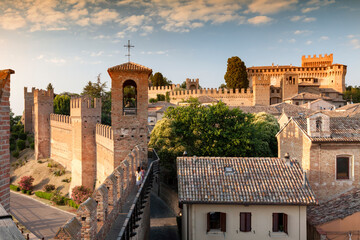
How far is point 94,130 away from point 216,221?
16.6 metres

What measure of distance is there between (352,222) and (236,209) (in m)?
5.19

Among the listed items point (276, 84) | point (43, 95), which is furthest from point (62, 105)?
point (276, 84)

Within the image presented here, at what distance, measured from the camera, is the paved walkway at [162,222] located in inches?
755

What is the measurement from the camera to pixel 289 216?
13.5m

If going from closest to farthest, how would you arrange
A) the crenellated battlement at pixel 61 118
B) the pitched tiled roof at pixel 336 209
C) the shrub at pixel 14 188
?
the pitched tiled roof at pixel 336 209, the crenellated battlement at pixel 61 118, the shrub at pixel 14 188

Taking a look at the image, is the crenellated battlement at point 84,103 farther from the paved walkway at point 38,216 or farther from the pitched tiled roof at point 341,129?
the pitched tiled roof at point 341,129

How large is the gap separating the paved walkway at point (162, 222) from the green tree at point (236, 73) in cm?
3676

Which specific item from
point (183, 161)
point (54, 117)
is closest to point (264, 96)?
point (54, 117)

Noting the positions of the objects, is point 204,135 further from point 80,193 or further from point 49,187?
point 49,187

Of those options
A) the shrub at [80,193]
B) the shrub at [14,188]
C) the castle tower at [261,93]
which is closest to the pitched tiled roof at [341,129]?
the shrub at [80,193]

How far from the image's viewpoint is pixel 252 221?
13625 mm

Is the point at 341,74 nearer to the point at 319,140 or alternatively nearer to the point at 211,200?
Answer: the point at 319,140

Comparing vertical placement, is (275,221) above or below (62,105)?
below

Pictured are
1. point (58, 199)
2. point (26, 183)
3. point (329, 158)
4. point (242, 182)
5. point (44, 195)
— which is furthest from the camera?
point (26, 183)
